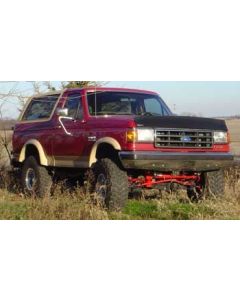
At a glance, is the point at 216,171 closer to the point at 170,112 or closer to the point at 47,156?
the point at 170,112

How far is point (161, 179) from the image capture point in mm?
7984

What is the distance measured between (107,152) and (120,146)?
1.73ft

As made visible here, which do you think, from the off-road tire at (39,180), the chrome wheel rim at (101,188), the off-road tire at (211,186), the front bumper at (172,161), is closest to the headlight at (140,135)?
the front bumper at (172,161)

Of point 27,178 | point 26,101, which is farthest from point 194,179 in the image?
point 26,101

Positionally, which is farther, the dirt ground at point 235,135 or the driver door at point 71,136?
the dirt ground at point 235,135

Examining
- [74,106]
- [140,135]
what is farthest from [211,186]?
[74,106]

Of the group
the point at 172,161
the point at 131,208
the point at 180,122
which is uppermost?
the point at 180,122

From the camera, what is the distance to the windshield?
855 cm

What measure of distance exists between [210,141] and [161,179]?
92 cm

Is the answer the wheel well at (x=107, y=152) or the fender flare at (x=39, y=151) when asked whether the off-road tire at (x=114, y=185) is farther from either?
the fender flare at (x=39, y=151)

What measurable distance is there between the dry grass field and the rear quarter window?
1654 millimetres

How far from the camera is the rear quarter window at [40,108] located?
980 cm

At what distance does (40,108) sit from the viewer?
10.2m

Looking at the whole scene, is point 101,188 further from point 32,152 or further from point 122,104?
point 32,152
